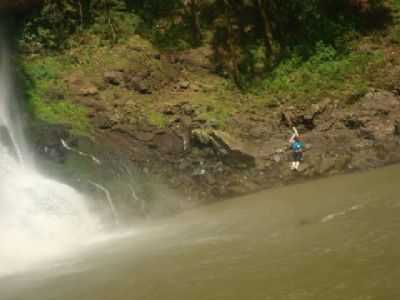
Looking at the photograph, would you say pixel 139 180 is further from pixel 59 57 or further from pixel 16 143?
pixel 59 57

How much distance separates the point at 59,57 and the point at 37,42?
1665 millimetres

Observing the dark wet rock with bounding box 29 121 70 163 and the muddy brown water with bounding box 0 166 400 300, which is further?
the dark wet rock with bounding box 29 121 70 163

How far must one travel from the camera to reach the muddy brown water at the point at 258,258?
7.25m

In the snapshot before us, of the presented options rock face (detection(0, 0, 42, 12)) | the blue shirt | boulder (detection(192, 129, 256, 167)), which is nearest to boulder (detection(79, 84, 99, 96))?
boulder (detection(192, 129, 256, 167))

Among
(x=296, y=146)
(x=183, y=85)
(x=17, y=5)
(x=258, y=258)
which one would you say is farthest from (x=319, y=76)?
(x=258, y=258)

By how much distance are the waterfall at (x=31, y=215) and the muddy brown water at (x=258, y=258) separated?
5.54 feet

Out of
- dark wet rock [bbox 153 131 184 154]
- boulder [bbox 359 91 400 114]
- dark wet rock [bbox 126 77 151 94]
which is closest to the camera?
boulder [bbox 359 91 400 114]

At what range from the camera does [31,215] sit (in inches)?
629

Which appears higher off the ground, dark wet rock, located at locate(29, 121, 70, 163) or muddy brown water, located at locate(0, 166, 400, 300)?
dark wet rock, located at locate(29, 121, 70, 163)

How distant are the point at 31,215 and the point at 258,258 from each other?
9123 mm

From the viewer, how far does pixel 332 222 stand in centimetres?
1045

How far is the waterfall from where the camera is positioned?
1403cm

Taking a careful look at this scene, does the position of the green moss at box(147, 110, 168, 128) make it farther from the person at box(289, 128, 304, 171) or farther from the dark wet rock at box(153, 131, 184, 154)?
the person at box(289, 128, 304, 171)

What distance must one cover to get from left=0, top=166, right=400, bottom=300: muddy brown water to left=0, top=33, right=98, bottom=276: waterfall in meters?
1.69
